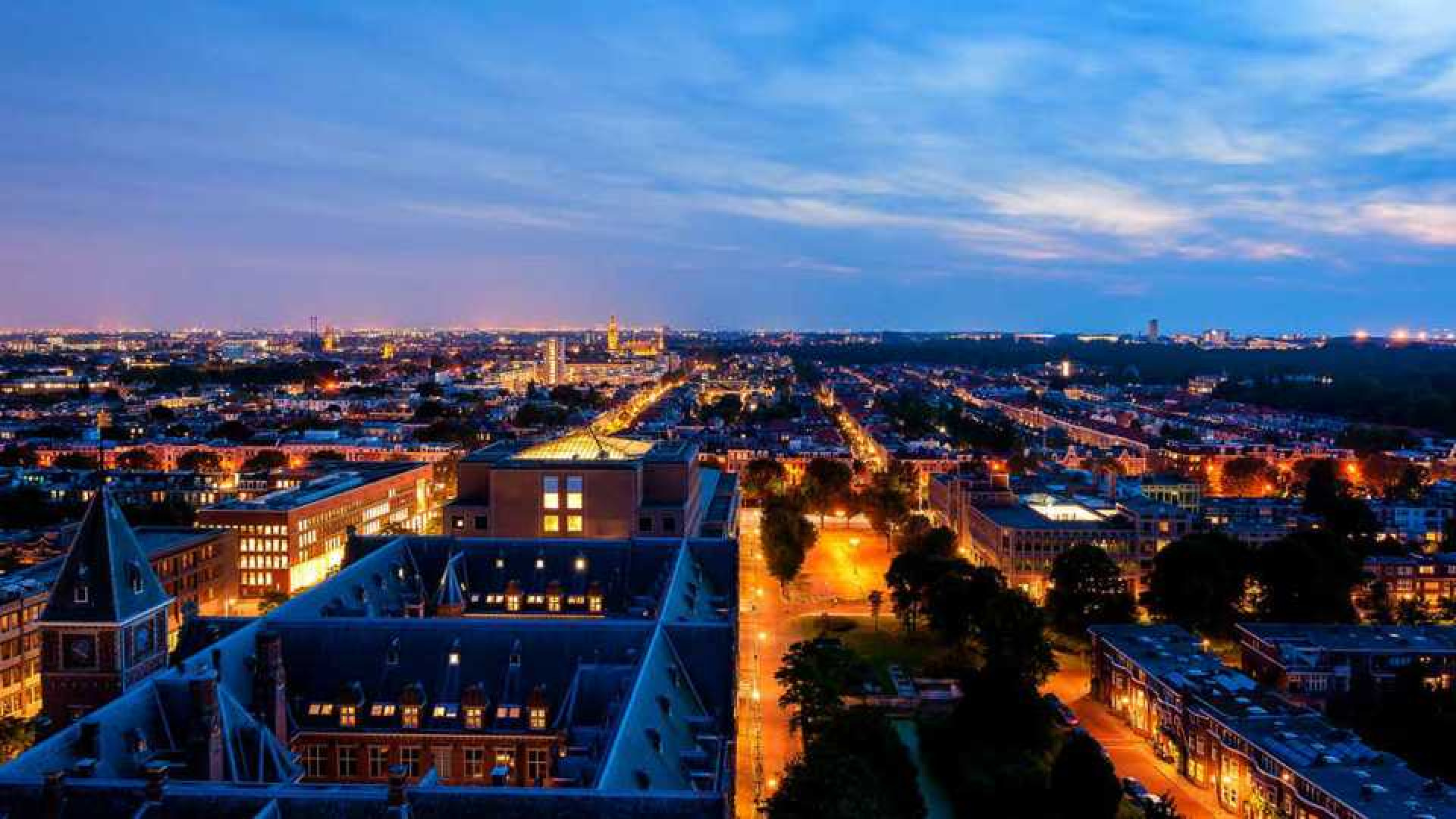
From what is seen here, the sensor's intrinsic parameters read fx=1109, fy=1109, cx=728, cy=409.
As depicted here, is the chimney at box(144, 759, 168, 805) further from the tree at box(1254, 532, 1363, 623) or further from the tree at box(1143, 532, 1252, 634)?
the tree at box(1254, 532, 1363, 623)

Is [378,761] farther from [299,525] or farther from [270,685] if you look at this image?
[299,525]

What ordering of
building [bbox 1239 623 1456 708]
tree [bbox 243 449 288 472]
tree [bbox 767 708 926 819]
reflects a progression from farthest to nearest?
tree [bbox 243 449 288 472] < building [bbox 1239 623 1456 708] < tree [bbox 767 708 926 819]

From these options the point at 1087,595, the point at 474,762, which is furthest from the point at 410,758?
the point at 1087,595

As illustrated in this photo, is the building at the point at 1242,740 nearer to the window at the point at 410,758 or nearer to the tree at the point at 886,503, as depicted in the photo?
the window at the point at 410,758

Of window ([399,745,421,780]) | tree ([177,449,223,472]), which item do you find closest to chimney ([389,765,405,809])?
window ([399,745,421,780])

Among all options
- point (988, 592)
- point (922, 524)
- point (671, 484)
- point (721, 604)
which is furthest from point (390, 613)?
point (922, 524)

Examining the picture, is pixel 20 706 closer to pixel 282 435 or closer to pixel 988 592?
pixel 988 592
